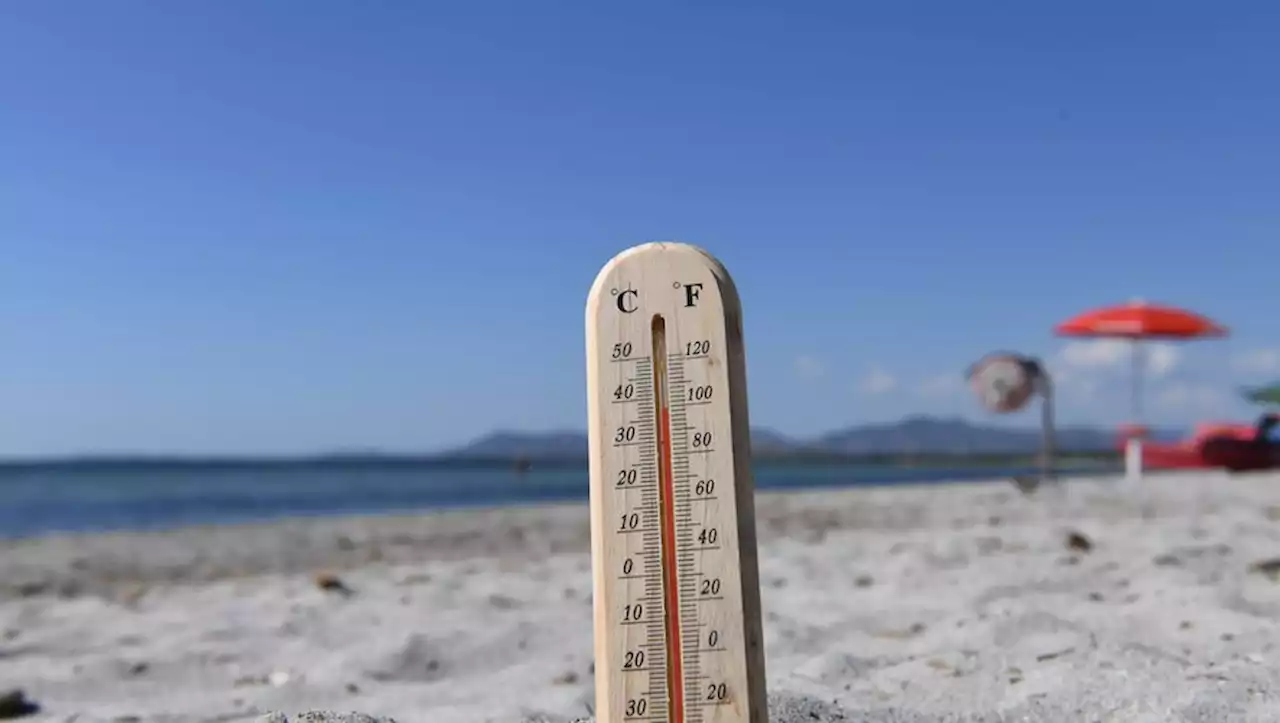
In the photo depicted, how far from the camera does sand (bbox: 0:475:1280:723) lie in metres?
2.92

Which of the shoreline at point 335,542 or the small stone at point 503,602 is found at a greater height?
the small stone at point 503,602

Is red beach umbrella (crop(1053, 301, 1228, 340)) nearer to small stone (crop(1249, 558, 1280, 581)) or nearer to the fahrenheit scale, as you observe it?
small stone (crop(1249, 558, 1280, 581))

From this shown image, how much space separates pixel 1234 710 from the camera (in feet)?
8.04

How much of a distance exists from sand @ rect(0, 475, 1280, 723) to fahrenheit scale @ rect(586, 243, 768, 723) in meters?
0.92

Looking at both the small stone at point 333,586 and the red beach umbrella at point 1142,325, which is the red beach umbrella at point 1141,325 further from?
the small stone at point 333,586

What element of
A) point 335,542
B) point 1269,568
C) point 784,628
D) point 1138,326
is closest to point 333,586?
point 784,628

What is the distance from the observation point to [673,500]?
1.66 metres

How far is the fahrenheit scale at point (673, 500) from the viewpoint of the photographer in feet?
5.35

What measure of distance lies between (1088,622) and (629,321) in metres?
2.84

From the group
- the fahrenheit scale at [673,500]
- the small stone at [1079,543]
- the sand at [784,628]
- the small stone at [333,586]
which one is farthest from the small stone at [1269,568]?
the small stone at [333,586]

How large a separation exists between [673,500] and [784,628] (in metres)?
2.77

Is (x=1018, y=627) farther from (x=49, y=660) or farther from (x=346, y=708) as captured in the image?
(x=49, y=660)

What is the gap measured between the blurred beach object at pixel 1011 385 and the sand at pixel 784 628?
10.7 m

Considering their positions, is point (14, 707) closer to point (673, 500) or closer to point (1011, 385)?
point (673, 500)
